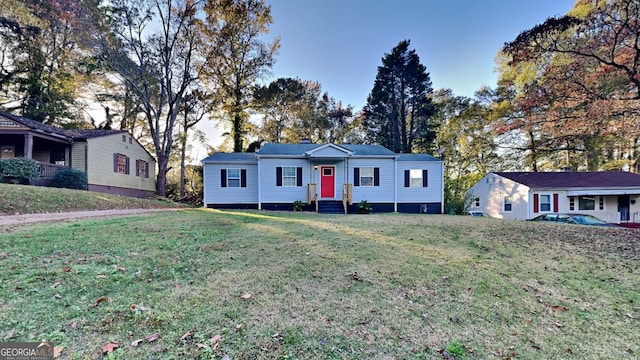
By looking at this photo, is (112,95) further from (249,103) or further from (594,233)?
(594,233)

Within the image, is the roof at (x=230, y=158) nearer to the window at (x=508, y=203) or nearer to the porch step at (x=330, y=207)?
the porch step at (x=330, y=207)

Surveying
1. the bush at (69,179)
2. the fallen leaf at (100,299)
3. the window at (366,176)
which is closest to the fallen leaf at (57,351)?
the fallen leaf at (100,299)

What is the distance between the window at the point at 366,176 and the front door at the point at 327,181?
169 cm

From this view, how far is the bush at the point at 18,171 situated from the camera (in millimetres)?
12734

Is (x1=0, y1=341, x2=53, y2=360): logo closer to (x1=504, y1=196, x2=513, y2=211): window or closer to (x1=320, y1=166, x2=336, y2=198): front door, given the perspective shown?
(x1=320, y1=166, x2=336, y2=198): front door

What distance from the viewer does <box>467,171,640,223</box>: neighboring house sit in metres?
17.1

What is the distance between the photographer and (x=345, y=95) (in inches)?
1174

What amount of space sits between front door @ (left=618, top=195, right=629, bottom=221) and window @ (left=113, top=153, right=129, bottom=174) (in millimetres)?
34099

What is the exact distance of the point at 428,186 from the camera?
16.3 meters

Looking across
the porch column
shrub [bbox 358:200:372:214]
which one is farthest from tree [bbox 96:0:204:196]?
shrub [bbox 358:200:372:214]

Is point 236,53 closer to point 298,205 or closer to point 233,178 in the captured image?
point 233,178

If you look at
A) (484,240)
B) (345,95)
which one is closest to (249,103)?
(345,95)

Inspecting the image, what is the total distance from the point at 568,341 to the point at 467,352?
4.02 feet

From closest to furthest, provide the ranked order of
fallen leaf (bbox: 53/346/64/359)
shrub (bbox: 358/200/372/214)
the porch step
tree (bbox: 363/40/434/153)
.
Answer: fallen leaf (bbox: 53/346/64/359) < the porch step < shrub (bbox: 358/200/372/214) < tree (bbox: 363/40/434/153)
